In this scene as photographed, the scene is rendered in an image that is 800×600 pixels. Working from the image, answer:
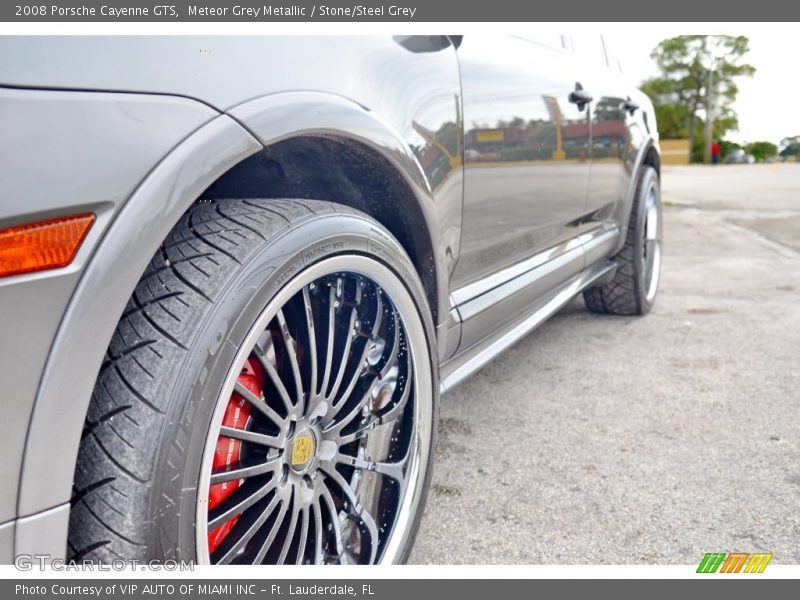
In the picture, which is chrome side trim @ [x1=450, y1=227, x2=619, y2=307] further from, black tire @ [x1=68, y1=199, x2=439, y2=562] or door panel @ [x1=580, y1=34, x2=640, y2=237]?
black tire @ [x1=68, y1=199, x2=439, y2=562]

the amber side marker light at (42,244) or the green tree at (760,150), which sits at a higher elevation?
the green tree at (760,150)

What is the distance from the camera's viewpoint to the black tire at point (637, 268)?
3.84m

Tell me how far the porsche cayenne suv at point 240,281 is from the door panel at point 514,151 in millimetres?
13

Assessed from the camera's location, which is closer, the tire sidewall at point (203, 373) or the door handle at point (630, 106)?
the tire sidewall at point (203, 373)

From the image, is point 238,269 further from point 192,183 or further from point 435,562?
point 435,562

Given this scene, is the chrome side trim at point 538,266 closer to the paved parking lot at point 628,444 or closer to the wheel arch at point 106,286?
the paved parking lot at point 628,444

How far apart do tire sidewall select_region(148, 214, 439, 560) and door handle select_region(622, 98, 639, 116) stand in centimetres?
273

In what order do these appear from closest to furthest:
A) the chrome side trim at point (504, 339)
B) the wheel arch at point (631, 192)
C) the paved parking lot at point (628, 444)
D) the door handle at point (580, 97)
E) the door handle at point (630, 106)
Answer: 1. the paved parking lot at point (628, 444)
2. the chrome side trim at point (504, 339)
3. the door handle at point (580, 97)
4. the door handle at point (630, 106)
5. the wheel arch at point (631, 192)

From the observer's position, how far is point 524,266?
238 centimetres

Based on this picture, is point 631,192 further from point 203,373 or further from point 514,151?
point 203,373

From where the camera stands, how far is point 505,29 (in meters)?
2.12

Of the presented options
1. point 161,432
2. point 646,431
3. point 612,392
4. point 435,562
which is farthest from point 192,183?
point 612,392

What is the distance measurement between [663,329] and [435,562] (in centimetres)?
254

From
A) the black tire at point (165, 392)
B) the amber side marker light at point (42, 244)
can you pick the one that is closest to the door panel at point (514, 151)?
the black tire at point (165, 392)
